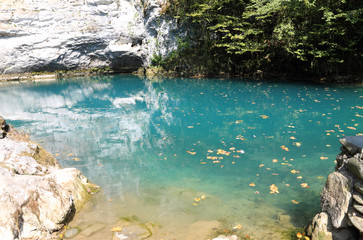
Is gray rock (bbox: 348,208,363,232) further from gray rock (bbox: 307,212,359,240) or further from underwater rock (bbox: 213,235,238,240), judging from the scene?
underwater rock (bbox: 213,235,238,240)

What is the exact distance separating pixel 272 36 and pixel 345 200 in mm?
16702

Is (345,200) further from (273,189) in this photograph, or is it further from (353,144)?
(273,189)

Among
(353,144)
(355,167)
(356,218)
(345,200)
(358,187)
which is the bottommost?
(356,218)

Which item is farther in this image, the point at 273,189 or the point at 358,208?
→ the point at 273,189

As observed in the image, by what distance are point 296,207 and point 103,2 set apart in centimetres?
2913

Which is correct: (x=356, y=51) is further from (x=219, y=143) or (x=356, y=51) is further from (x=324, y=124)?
(x=219, y=143)

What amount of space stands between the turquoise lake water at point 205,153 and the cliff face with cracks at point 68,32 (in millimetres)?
15679

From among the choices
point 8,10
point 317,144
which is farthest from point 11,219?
point 8,10

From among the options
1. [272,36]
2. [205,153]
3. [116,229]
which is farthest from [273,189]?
[272,36]

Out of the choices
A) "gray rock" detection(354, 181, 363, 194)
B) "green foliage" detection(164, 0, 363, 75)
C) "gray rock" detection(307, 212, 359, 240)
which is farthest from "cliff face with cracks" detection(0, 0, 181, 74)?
"gray rock" detection(354, 181, 363, 194)

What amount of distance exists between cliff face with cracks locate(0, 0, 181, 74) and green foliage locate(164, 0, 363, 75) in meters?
5.37

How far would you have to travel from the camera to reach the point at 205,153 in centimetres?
643

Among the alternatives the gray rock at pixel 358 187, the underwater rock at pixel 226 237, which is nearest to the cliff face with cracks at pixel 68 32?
the underwater rock at pixel 226 237

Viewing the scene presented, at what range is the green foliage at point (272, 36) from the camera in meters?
14.5
